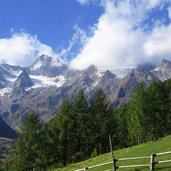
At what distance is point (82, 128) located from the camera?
93.4 meters

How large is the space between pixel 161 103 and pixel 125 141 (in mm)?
26629

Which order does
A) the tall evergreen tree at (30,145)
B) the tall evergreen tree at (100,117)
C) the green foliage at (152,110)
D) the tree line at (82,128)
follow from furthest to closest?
1. the tall evergreen tree at (100,117)
2. the green foliage at (152,110)
3. the tree line at (82,128)
4. the tall evergreen tree at (30,145)

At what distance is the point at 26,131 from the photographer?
87.5 meters

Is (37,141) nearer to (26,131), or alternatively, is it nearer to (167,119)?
(26,131)

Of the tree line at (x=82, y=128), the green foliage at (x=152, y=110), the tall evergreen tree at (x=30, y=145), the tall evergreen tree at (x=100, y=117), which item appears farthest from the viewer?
the tall evergreen tree at (x=100, y=117)

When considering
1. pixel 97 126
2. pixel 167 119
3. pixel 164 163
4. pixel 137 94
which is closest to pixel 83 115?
pixel 97 126

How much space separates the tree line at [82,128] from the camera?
287 ft

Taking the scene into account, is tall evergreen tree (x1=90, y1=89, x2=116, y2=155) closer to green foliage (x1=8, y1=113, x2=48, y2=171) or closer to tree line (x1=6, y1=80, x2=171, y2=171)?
tree line (x1=6, y1=80, x2=171, y2=171)

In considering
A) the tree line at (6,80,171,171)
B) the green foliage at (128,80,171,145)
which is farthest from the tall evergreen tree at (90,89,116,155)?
the green foliage at (128,80,171,145)

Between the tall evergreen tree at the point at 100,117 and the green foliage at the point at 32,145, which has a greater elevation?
the tall evergreen tree at the point at 100,117

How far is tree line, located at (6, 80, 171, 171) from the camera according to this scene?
87625mm

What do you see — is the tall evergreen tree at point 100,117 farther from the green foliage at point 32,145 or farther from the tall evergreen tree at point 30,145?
the tall evergreen tree at point 30,145

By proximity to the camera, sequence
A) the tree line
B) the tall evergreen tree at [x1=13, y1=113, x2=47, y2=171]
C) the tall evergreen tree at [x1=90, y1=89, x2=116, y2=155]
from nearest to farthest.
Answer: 1. the tall evergreen tree at [x1=13, y1=113, x2=47, y2=171]
2. the tree line
3. the tall evergreen tree at [x1=90, y1=89, x2=116, y2=155]

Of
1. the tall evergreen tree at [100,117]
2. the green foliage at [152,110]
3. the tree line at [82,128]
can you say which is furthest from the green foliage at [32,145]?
the green foliage at [152,110]
